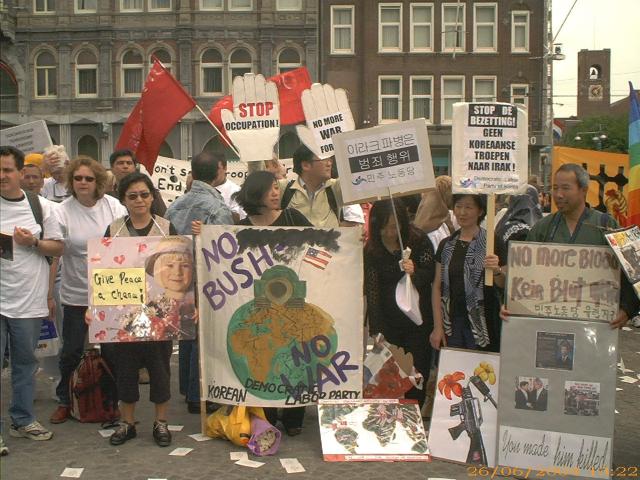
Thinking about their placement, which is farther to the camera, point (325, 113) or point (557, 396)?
point (325, 113)

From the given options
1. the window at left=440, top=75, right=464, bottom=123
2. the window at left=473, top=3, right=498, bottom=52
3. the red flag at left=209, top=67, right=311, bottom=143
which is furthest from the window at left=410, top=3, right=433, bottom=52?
the red flag at left=209, top=67, right=311, bottom=143

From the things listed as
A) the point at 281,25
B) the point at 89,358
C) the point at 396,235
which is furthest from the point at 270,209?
the point at 281,25

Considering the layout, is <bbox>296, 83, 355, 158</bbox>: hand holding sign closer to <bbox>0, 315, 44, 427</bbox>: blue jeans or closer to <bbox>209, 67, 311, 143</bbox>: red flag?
<bbox>209, 67, 311, 143</bbox>: red flag

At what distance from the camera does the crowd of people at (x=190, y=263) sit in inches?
190

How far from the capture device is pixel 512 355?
455 cm

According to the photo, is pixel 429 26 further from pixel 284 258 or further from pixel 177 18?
pixel 284 258

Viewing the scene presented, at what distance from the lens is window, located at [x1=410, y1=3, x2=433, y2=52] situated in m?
33.9

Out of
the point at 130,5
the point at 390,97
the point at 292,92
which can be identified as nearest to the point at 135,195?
the point at 292,92

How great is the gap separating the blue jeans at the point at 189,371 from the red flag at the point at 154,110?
2.55m

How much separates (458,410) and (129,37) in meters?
32.5

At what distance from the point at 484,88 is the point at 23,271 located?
104ft

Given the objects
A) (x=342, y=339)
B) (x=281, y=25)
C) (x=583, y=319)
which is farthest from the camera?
(x=281, y=25)

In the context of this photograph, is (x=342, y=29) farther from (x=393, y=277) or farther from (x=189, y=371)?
(x=393, y=277)

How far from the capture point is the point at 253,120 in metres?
7.24
